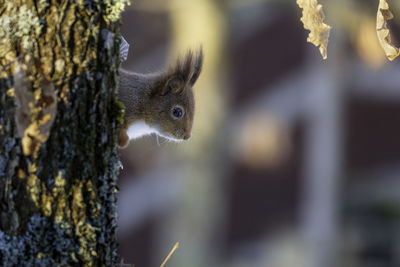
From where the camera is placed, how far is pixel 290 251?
31.9 ft

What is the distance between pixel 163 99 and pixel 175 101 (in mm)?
52

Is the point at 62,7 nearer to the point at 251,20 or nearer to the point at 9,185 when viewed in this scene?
the point at 9,185

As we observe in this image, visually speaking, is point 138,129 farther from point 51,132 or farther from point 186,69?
point 51,132

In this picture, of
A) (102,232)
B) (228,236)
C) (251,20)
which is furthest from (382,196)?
(102,232)

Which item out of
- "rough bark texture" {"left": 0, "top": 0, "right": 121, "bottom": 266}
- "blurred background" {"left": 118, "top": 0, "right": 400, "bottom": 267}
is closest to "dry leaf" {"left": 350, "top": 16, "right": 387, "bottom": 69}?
"blurred background" {"left": 118, "top": 0, "right": 400, "bottom": 267}

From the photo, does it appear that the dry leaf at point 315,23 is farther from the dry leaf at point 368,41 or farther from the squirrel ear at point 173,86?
the dry leaf at point 368,41

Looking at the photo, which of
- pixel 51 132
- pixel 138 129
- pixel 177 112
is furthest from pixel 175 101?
pixel 51 132

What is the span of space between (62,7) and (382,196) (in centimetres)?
857

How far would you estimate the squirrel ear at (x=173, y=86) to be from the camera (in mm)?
3117

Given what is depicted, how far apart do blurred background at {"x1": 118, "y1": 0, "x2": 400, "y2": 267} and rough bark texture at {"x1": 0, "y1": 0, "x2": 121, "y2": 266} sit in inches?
271

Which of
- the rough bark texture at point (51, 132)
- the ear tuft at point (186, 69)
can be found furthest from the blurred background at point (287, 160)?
the rough bark texture at point (51, 132)

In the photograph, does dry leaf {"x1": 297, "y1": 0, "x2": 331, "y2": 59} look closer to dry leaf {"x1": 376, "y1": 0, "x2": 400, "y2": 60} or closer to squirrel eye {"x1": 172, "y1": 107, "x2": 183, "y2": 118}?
dry leaf {"x1": 376, "y1": 0, "x2": 400, "y2": 60}

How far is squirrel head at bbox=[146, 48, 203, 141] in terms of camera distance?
309 centimetres

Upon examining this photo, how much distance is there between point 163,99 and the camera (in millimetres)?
3195
